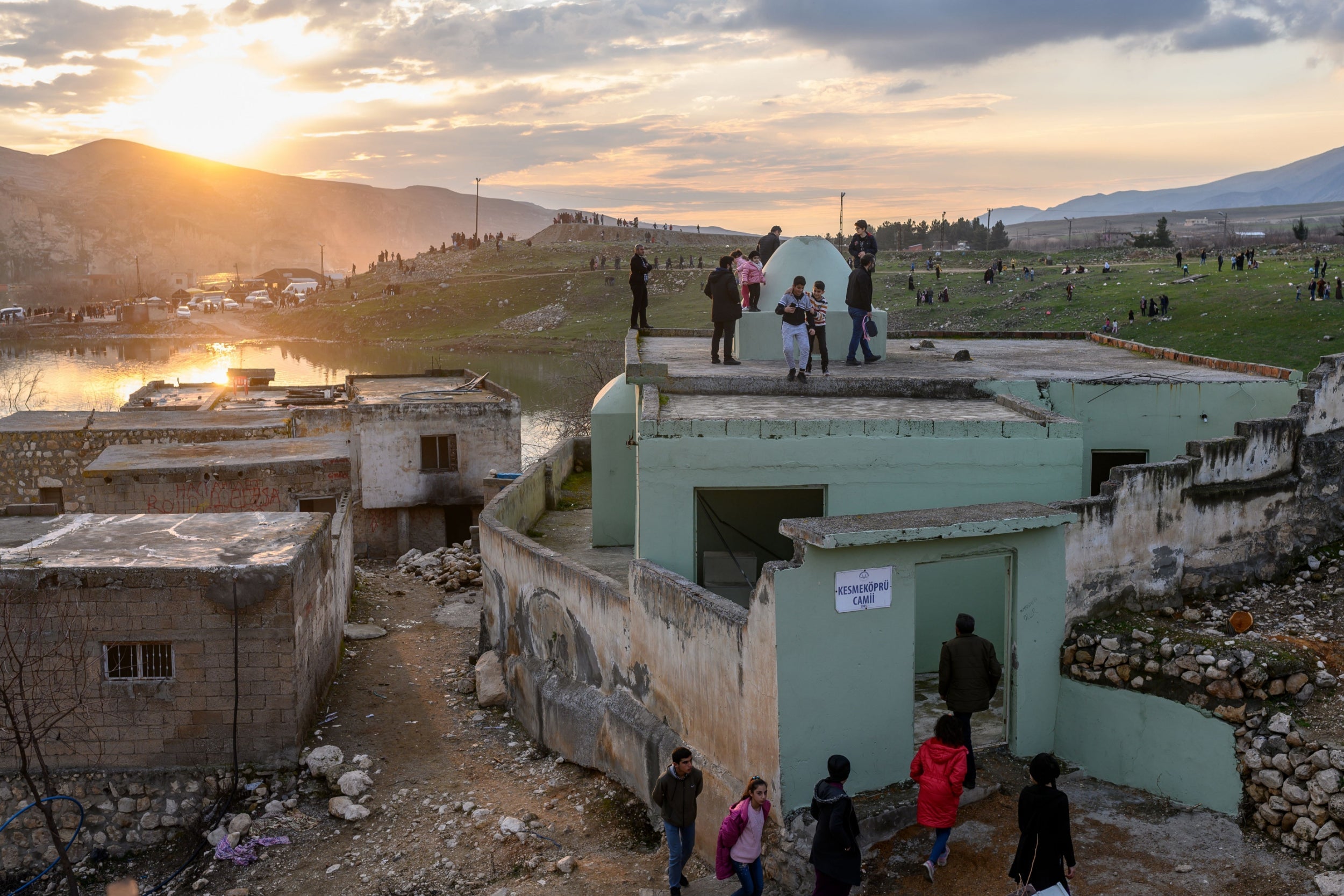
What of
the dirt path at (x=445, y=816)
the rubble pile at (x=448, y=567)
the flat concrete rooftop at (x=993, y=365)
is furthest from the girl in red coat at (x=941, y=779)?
the rubble pile at (x=448, y=567)

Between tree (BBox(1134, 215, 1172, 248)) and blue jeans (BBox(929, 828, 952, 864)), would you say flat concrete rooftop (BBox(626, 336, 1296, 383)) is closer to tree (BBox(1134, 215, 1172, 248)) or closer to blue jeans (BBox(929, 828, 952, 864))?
blue jeans (BBox(929, 828, 952, 864))

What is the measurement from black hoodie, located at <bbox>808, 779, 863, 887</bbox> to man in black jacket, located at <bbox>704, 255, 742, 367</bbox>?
28.4ft

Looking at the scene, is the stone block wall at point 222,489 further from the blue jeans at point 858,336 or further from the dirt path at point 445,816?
the blue jeans at point 858,336

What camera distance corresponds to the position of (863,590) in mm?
7996

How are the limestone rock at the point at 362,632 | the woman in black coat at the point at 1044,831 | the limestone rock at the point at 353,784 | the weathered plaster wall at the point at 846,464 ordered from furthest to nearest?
the limestone rock at the point at 362,632 < the limestone rock at the point at 353,784 < the weathered plaster wall at the point at 846,464 < the woman in black coat at the point at 1044,831

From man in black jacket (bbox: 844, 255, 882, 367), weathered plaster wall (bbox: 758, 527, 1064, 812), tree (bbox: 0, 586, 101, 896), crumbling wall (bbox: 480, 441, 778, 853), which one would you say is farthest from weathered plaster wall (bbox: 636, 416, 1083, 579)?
tree (bbox: 0, 586, 101, 896)

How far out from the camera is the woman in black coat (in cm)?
652

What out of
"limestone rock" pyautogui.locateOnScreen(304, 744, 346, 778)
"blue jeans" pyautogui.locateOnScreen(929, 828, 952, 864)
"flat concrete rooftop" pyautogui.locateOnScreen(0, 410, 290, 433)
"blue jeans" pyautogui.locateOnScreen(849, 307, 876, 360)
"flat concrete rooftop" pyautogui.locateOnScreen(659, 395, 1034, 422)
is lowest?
"limestone rock" pyautogui.locateOnScreen(304, 744, 346, 778)

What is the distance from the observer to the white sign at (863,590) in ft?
26.0

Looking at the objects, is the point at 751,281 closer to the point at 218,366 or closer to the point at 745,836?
the point at 745,836

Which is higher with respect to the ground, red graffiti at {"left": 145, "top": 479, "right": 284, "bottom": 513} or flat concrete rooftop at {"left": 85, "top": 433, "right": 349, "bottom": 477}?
flat concrete rooftop at {"left": 85, "top": 433, "right": 349, "bottom": 477}

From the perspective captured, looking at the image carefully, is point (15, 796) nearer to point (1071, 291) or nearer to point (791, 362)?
point (791, 362)

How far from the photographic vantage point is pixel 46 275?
541ft

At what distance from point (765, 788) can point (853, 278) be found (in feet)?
30.2
